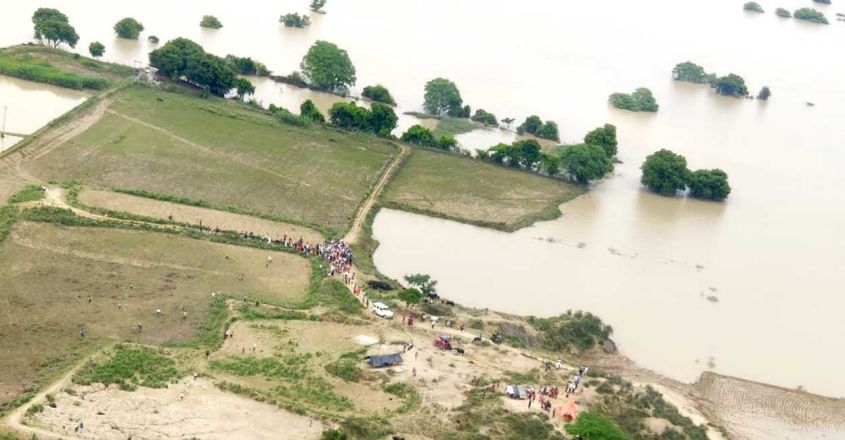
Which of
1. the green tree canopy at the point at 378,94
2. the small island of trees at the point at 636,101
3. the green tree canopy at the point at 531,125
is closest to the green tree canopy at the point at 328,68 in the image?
the green tree canopy at the point at 378,94

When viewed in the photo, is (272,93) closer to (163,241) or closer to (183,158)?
(183,158)

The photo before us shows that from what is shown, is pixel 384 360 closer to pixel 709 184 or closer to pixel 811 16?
pixel 709 184

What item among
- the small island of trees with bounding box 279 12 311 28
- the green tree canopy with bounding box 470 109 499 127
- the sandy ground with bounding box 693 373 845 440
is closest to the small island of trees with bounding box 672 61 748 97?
the green tree canopy with bounding box 470 109 499 127

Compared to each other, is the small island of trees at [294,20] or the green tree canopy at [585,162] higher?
the small island of trees at [294,20]

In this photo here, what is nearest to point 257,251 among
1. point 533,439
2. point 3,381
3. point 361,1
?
point 3,381

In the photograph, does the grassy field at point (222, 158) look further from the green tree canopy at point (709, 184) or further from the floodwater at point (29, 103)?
the green tree canopy at point (709, 184)

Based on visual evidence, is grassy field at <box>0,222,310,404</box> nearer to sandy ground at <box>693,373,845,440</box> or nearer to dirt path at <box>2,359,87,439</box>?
dirt path at <box>2,359,87,439</box>
